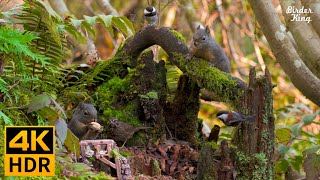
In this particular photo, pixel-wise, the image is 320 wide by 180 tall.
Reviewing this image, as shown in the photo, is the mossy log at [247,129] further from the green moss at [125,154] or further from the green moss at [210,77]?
the green moss at [125,154]

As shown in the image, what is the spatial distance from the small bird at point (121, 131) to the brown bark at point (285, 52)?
0.98 m

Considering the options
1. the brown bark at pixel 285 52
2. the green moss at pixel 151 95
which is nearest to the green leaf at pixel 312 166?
the brown bark at pixel 285 52

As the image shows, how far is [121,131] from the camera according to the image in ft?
9.36

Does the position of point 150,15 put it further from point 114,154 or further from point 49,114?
point 49,114

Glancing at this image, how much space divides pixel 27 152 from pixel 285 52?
6.26 feet

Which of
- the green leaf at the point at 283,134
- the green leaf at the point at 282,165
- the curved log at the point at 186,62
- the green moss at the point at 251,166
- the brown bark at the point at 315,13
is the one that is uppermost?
the brown bark at the point at 315,13

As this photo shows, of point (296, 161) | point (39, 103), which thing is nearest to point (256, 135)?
point (39, 103)

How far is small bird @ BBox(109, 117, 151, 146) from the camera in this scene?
284cm

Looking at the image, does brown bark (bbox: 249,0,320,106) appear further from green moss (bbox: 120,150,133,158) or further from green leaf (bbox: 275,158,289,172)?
green moss (bbox: 120,150,133,158)

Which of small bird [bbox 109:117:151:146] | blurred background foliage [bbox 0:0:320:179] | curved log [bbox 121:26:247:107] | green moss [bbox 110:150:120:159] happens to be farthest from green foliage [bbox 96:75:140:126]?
blurred background foliage [bbox 0:0:320:179]

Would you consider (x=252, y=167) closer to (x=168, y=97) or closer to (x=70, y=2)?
(x=168, y=97)

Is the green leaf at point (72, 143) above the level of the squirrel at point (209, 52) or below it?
below

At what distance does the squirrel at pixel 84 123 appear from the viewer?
8.67 feet

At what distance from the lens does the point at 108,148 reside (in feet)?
8.08
